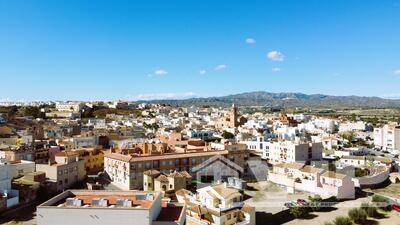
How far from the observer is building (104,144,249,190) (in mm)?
35625

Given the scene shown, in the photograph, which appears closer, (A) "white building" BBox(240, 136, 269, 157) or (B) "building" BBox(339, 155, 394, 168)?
(B) "building" BBox(339, 155, 394, 168)

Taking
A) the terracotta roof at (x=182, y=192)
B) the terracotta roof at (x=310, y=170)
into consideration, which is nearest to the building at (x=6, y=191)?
the terracotta roof at (x=182, y=192)

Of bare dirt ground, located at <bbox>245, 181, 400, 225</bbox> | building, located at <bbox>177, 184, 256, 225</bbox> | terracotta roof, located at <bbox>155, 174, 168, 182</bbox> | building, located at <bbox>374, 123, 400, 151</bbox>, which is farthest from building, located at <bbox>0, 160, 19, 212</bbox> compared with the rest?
building, located at <bbox>374, 123, 400, 151</bbox>

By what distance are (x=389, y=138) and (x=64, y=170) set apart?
54.6 metres

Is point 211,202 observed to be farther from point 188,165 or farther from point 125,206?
point 125,206

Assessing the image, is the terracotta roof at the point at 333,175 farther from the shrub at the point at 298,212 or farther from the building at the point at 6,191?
the building at the point at 6,191

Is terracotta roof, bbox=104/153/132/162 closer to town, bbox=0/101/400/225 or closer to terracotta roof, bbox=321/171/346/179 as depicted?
town, bbox=0/101/400/225

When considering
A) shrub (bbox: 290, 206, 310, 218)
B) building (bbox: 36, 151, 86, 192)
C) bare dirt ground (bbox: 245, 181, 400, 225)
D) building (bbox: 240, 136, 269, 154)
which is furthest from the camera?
building (bbox: 240, 136, 269, 154)

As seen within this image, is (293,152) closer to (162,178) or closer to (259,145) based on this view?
(259,145)

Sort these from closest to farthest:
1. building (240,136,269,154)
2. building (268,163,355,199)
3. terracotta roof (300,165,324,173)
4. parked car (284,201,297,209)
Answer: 1. parked car (284,201,297,209)
2. building (268,163,355,199)
3. terracotta roof (300,165,324,173)
4. building (240,136,269,154)

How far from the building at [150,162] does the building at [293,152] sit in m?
8.28

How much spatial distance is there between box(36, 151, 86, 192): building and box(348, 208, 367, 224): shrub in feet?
81.6

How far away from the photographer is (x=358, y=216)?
29.8m

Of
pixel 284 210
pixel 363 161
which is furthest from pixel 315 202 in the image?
pixel 363 161
